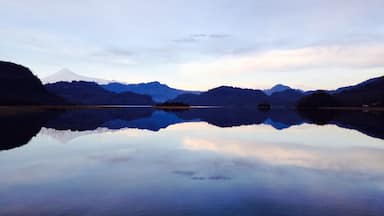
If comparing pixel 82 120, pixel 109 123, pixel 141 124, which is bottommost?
pixel 141 124

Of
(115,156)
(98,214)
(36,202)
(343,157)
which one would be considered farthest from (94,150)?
(343,157)

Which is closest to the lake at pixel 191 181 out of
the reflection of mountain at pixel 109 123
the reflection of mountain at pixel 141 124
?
the reflection of mountain at pixel 109 123

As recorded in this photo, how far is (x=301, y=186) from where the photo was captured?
1845 centimetres

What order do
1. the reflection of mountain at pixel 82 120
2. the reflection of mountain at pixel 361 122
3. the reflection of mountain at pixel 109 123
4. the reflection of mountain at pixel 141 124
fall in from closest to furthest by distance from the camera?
the reflection of mountain at pixel 109 123 < the reflection of mountain at pixel 361 122 < the reflection of mountain at pixel 82 120 < the reflection of mountain at pixel 141 124

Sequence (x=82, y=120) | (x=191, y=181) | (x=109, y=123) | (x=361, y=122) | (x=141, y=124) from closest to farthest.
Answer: (x=191, y=181), (x=141, y=124), (x=109, y=123), (x=361, y=122), (x=82, y=120)


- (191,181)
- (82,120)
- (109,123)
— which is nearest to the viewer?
(191,181)

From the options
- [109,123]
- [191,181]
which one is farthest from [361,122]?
[191,181]

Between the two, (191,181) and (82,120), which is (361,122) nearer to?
(82,120)

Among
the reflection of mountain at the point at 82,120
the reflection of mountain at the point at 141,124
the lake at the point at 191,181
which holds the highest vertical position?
the reflection of mountain at the point at 82,120

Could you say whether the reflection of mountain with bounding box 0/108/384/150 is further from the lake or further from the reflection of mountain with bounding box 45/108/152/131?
the lake

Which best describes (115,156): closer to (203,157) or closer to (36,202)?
(203,157)

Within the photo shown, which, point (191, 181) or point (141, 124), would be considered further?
point (141, 124)

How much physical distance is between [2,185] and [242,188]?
12.8 metres

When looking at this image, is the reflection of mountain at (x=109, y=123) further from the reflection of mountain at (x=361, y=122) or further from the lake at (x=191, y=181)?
the lake at (x=191, y=181)
